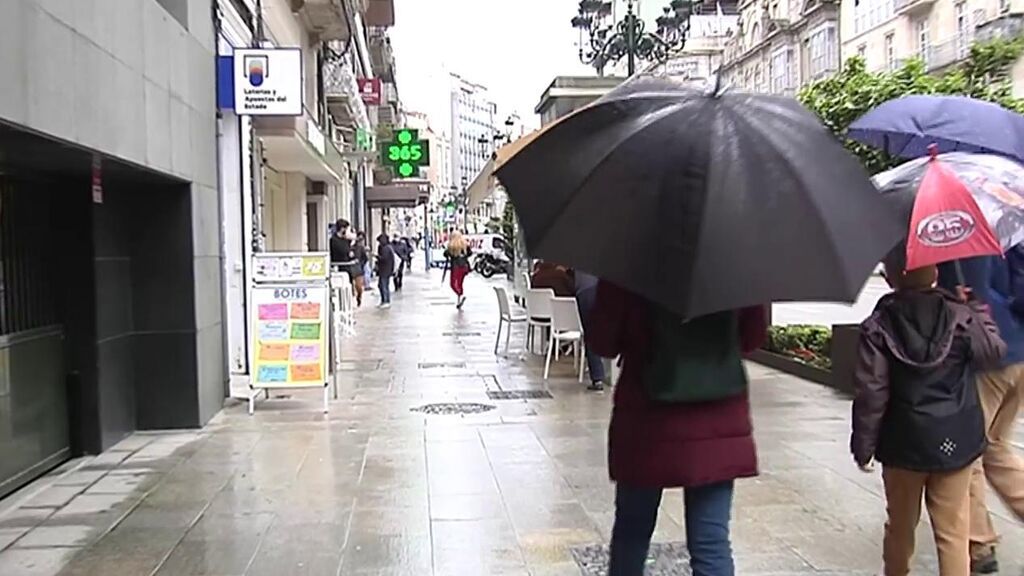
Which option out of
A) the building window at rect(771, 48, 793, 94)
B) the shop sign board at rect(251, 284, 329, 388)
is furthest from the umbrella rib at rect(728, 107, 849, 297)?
the building window at rect(771, 48, 793, 94)

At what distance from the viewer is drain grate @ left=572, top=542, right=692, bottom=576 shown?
16.5ft

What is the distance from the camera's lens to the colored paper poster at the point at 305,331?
32.2 feet

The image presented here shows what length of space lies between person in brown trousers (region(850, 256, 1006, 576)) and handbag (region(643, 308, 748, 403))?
3.10 ft

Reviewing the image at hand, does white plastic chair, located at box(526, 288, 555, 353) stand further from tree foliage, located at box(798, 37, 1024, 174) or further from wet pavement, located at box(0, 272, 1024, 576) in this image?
tree foliage, located at box(798, 37, 1024, 174)

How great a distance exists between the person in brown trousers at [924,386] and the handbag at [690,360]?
94cm

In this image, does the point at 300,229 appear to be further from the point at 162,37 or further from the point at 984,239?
the point at 984,239

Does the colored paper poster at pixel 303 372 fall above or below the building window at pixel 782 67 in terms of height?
below

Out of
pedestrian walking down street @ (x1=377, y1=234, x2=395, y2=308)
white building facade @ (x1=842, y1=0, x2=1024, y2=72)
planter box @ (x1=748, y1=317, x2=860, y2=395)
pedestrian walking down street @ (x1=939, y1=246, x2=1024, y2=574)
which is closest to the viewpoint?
pedestrian walking down street @ (x1=939, y1=246, x2=1024, y2=574)

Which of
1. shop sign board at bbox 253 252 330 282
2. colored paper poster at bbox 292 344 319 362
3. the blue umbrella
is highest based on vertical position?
the blue umbrella

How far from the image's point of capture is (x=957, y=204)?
4.27 metres

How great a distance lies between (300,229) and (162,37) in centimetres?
1435

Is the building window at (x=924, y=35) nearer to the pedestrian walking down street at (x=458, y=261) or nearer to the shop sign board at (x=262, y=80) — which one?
the pedestrian walking down street at (x=458, y=261)

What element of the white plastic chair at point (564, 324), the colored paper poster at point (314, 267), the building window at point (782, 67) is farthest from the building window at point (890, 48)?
the colored paper poster at point (314, 267)

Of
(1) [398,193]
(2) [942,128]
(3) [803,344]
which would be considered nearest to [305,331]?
(3) [803,344]
